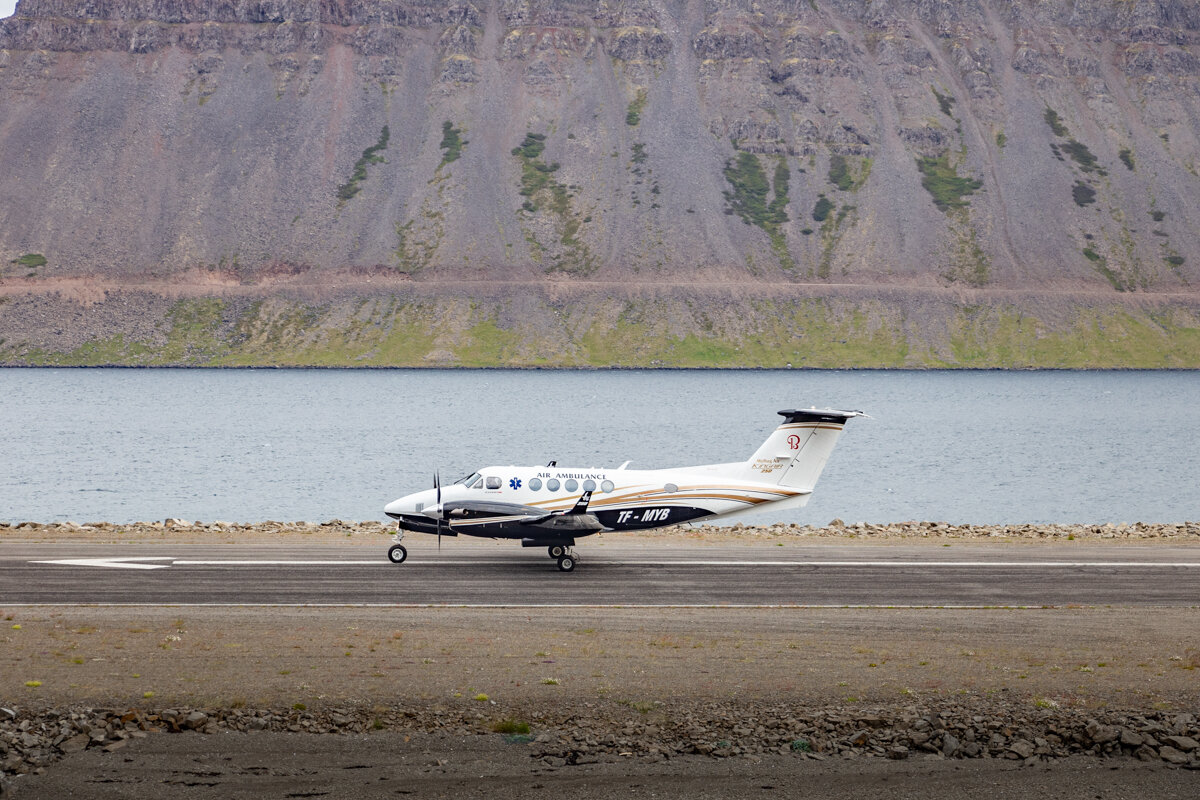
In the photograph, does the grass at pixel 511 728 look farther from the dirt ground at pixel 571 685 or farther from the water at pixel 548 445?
the water at pixel 548 445

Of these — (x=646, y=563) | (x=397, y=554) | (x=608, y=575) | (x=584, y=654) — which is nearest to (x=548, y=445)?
(x=646, y=563)

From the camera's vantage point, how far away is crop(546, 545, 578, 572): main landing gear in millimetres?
32188

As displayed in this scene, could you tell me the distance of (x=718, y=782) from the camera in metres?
15.4

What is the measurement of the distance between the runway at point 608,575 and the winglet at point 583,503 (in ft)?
5.33

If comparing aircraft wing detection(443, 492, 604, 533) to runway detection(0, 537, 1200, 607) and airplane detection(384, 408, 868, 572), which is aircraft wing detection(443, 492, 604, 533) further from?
runway detection(0, 537, 1200, 607)

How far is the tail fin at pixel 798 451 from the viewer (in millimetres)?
35031

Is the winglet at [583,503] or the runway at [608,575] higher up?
the winglet at [583,503]

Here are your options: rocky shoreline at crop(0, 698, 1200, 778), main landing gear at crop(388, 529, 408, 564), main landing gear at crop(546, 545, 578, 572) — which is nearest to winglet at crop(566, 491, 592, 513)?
main landing gear at crop(546, 545, 578, 572)

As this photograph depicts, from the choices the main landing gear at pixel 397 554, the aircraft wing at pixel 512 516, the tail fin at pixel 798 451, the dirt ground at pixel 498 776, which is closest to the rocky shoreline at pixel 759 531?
the tail fin at pixel 798 451

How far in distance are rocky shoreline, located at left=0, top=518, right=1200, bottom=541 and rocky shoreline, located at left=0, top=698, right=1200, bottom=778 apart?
2266cm

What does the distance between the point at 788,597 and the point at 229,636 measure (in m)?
13.1

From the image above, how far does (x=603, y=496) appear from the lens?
110 ft

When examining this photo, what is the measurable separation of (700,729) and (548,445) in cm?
7778

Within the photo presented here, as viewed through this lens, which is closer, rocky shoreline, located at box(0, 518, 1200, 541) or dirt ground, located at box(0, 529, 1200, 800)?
dirt ground, located at box(0, 529, 1200, 800)
